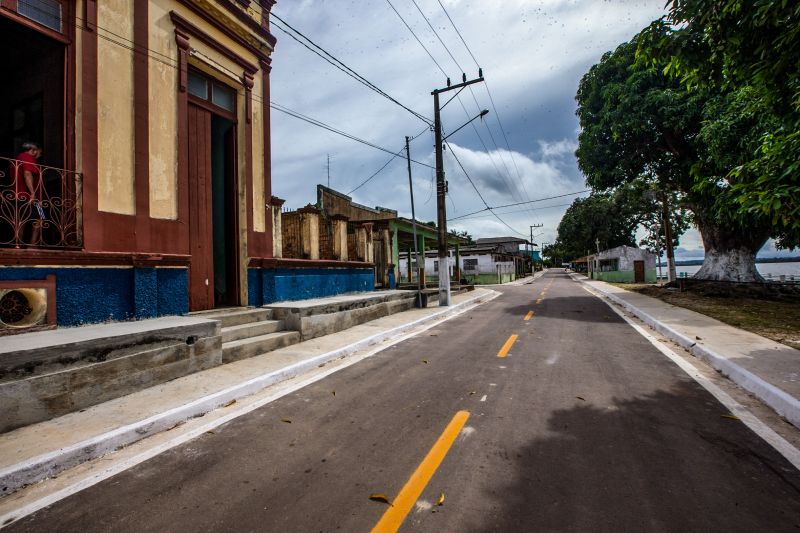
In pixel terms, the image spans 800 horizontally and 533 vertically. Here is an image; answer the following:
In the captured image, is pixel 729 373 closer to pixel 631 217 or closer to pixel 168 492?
pixel 168 492

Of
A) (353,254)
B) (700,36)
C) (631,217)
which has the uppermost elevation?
(631,217)

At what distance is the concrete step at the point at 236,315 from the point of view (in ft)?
22.8

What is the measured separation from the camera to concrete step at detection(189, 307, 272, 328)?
6.96 metres

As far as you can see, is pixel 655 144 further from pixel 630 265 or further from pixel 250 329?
pixel 630 265

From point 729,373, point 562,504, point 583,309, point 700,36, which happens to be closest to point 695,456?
point 562,504

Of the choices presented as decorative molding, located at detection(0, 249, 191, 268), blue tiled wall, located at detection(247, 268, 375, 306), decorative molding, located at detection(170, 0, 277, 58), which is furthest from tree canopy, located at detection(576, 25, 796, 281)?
decorative molding, located at detection(0, 249, 191, 268)

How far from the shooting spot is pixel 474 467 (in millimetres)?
2891

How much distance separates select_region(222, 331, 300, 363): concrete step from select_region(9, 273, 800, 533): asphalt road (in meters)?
1.76

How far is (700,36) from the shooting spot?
4.75 m

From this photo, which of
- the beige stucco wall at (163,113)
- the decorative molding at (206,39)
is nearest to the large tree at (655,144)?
→ the decorative molding at (206,39)

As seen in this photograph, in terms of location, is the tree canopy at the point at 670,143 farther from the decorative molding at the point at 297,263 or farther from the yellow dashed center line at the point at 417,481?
the yellow dashed center line at the point at 417,481

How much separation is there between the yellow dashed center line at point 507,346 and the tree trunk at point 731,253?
17.3 meters

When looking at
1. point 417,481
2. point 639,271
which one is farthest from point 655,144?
point 639,271

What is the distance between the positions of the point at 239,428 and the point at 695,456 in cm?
412
